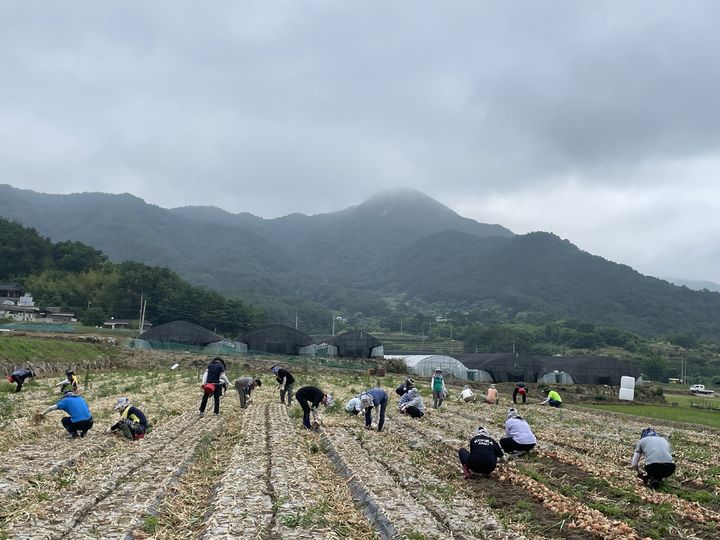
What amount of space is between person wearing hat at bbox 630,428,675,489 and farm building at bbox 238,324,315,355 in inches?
2632

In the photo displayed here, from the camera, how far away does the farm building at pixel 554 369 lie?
71.6 m

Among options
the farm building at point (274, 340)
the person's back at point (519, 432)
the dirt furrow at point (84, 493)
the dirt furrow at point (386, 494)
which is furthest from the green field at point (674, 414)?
the farm building at point (274, 340)

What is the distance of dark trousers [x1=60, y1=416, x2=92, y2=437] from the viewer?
50.5 feet

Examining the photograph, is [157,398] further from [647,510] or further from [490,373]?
[490,373]

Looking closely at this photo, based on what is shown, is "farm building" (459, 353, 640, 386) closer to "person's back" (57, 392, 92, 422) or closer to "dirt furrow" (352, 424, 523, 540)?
"dirt furrow" (352, 424, 523, 540)

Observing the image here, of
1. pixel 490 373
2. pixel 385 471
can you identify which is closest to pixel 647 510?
pixel 385 471

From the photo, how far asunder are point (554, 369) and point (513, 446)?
61724 millimetres

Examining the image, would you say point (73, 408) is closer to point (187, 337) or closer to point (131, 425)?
point (131, 425)

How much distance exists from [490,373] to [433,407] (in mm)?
45527

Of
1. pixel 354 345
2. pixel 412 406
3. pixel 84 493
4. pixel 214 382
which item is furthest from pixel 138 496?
pixel 354 345

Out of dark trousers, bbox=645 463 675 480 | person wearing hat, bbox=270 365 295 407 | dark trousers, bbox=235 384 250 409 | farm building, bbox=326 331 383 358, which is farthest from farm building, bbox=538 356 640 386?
dark trousers, bbox=645 463 675 480

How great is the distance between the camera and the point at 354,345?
271 ft

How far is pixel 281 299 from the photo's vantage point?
618 ft

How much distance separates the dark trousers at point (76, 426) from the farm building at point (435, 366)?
54520mm
